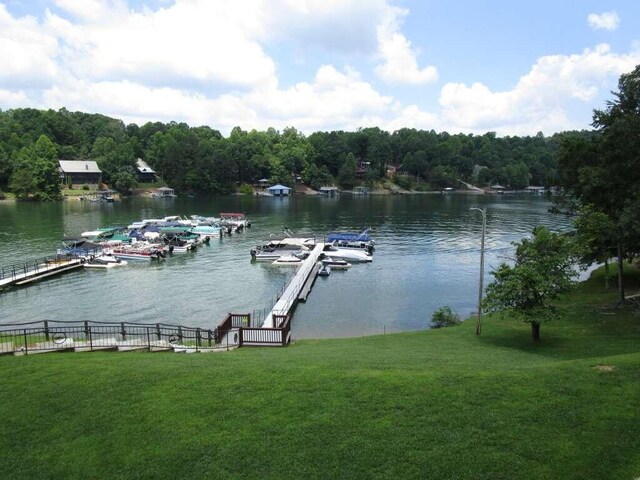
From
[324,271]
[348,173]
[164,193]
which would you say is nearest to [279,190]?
[348,173]

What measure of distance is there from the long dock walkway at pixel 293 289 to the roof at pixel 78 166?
121 metres

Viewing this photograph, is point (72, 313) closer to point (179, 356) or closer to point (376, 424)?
point (179, 356)

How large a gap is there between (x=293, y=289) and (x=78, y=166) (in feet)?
456

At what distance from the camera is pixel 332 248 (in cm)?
6694

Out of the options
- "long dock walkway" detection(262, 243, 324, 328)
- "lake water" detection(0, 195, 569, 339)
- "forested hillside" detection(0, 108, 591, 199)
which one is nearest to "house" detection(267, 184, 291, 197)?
"forested hillside" detection(0, 108, 591, 199)

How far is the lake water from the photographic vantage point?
3831cm

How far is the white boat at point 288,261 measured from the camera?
194ft

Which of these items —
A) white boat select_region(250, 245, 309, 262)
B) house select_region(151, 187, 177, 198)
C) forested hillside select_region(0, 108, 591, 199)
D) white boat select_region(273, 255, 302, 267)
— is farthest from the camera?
house select_region(151, 187, 177, 198)

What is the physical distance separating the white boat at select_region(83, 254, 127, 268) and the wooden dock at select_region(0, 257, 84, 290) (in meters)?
0.82

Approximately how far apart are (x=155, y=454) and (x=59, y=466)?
7.02ft

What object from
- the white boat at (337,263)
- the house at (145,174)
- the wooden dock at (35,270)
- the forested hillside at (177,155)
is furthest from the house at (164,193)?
the white boat at (337,263)

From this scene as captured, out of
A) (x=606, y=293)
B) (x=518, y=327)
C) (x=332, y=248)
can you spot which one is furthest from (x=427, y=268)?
(x=518, y=327)

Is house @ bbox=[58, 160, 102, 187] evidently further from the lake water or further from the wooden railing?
the wooden railing

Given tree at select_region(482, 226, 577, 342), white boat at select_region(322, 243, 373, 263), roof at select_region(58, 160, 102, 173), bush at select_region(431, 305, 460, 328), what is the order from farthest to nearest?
1. roof at select_region(58, 160, 102, 173)
2. white boat at select_region(322, 243, 373, 263)
3. bush at select_region(431, 305, 460, 328)
4. tree at select_region(482, 226, 577, 342)
